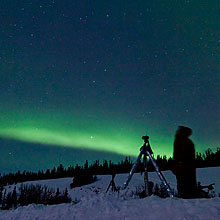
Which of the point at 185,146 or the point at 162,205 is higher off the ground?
the point at 185,146

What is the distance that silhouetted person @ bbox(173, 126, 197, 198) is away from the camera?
5520 mm

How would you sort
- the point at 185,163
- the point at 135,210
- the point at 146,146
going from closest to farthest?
the point at 135,210 → the point at 185,163 → the point at 146,146

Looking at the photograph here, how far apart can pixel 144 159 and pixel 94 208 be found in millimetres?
2975

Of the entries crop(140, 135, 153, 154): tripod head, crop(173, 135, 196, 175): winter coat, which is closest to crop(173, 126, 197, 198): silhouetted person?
crop(173, 135, 196, 175): winter coat

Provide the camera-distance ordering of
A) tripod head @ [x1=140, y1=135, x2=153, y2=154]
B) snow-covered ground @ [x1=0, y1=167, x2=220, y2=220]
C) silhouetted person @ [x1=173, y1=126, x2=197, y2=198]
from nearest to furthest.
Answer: snow-covered ground @ [x1=0, y1=167, x2=220, y2=220]
silhouetted person @ [x1=173, y1=126, x2=197, y2=198]
tripod head @ [x1=140, y1=135, x2=153, y2=154]

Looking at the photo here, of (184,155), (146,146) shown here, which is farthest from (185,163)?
(146,146)

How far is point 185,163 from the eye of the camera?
18.1 feet

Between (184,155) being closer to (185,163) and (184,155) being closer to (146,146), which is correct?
(185,163)

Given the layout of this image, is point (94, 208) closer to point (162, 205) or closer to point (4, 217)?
point (162, 205)

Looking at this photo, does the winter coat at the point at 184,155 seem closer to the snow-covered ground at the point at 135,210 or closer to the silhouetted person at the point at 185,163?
the silhouetted person at the point at 185,163

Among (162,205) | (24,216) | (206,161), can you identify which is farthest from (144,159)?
(206,161)

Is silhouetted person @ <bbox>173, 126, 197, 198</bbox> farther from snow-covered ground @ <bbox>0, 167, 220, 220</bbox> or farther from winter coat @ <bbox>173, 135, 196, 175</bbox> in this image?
snow-covered ground @ <bbox>0, 167, 220, 220</bbox>

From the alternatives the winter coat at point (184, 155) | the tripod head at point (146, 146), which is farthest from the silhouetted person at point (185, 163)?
the tripod head at point (146, 146)

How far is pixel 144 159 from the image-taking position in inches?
269
